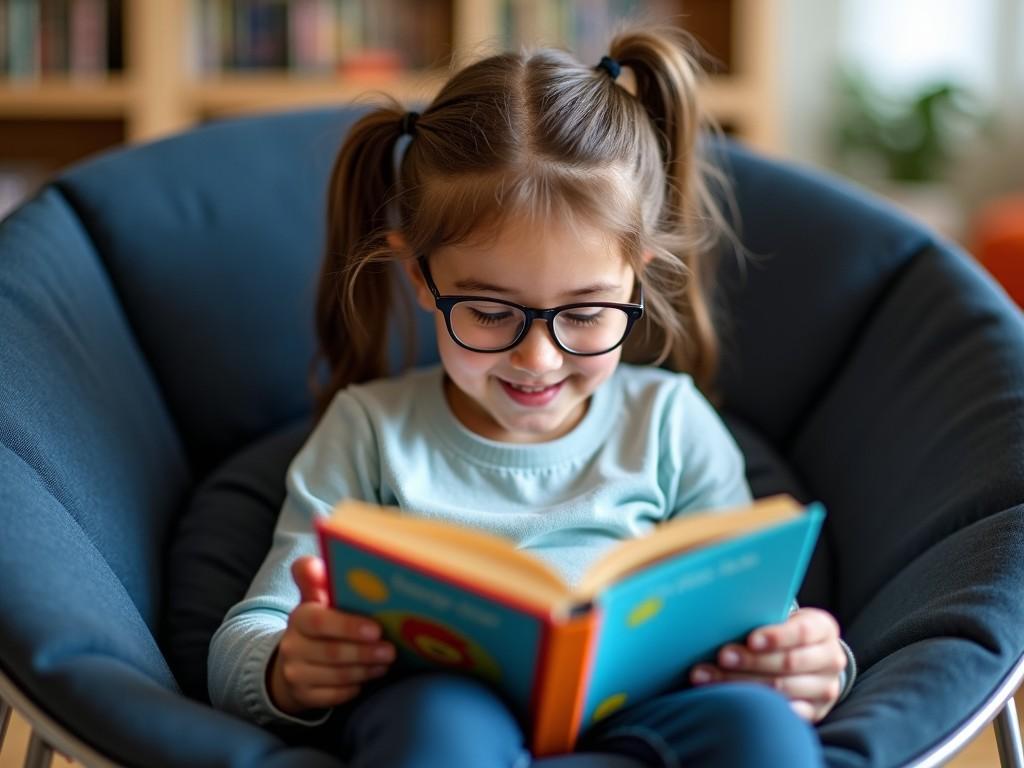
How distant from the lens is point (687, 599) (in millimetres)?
882

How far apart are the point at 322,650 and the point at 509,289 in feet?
1.23

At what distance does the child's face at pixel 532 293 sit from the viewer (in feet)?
3.74

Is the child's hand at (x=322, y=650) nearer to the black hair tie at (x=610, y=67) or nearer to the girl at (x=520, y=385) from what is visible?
the girl at (x=520, y=385)

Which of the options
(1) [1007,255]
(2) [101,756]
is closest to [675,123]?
(2) [101,756]

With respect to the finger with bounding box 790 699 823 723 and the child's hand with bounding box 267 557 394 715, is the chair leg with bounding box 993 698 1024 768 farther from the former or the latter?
the child's hand with bounding box 267 557 394 715

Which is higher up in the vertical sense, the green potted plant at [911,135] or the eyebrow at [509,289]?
the eyebrow at [509,289]

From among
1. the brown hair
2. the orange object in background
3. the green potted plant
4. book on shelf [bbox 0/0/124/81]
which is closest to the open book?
the brown hair

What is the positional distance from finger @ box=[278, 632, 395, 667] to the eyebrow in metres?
0.36

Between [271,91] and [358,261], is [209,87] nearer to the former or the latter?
[271,91]

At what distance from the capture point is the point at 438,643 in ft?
2.99

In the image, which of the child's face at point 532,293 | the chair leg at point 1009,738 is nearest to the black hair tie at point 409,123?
the child's face at point 532,293

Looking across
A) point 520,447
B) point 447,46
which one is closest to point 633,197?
point 520,447

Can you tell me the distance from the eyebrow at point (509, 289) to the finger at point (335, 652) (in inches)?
14.1

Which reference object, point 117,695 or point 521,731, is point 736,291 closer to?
point 521,731
